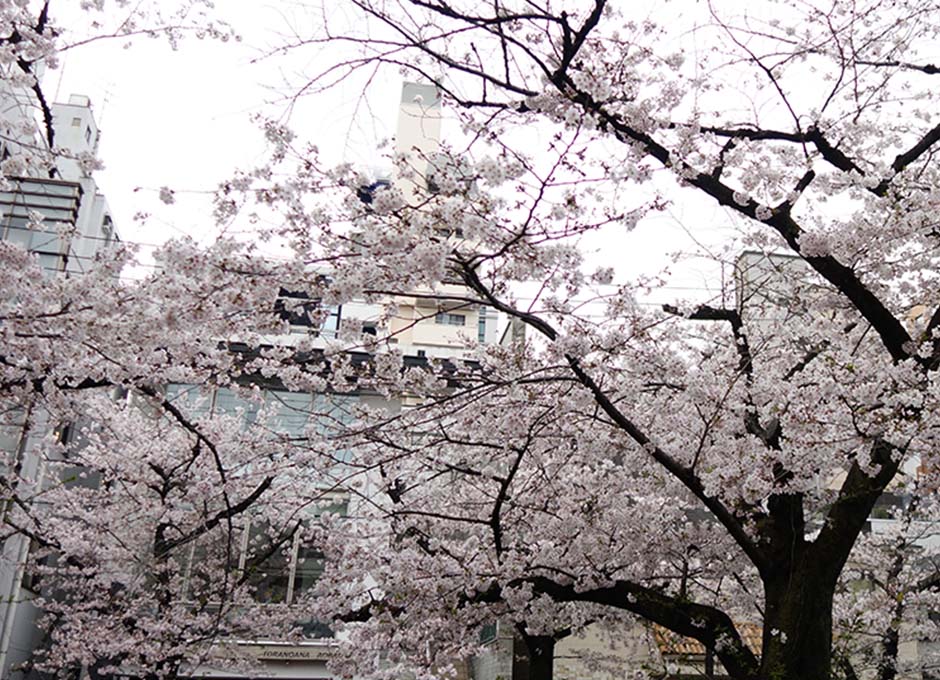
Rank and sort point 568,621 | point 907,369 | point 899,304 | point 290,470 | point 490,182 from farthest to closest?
point 568,621 < point 290,470 < point 899,304 < point 907,369 < point 490,182

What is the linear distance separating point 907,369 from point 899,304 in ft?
8.75

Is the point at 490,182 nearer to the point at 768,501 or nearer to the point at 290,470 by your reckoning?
the point at 768,501

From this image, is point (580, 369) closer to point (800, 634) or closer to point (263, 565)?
point (800, 634)

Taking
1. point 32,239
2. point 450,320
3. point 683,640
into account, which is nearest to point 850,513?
point 683,640

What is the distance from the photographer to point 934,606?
10.3 metres

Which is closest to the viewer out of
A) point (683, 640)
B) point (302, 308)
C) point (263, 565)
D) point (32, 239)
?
point (302, 308)

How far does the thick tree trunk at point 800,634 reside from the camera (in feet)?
19.5

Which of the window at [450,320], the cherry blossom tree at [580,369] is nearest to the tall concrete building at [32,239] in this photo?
the cherry blossom tree at [580,369]

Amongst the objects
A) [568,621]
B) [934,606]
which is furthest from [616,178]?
[934,606]

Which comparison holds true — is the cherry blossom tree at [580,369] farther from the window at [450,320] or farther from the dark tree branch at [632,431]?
the window at [450,320]

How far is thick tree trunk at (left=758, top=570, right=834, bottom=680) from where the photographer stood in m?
5.95

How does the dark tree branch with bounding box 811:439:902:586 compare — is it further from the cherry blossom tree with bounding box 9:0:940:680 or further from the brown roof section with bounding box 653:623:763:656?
the brown roof section with bounding box 653:623:763:656

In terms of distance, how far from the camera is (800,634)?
5.99 m

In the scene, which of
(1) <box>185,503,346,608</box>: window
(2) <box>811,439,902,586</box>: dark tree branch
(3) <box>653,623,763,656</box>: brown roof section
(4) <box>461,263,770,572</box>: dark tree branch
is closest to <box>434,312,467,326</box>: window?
(1) <box>185,503,346,608</box>: window
